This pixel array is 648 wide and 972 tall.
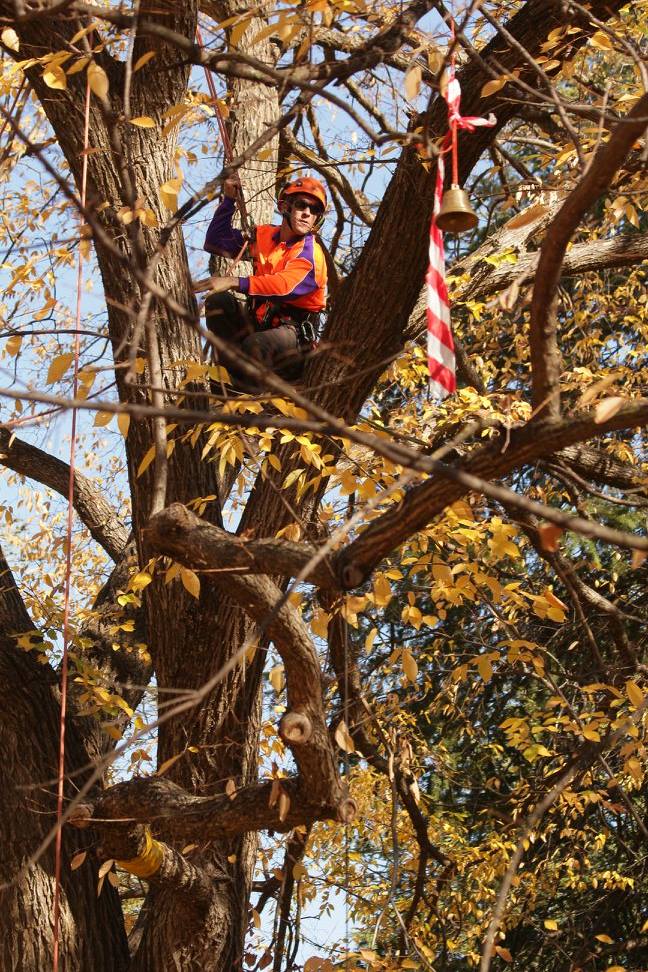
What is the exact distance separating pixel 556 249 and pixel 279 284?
5.94 ft

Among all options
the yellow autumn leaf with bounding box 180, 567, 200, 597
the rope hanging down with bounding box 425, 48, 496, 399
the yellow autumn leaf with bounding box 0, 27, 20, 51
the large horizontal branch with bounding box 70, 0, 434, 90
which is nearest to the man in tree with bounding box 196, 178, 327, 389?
the large horizontal branch with bounding box 70, 0, 434, 90

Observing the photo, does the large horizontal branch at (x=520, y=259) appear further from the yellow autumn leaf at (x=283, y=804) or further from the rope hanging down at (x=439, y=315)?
the yellow autumn leaf at (x=283, y=804)

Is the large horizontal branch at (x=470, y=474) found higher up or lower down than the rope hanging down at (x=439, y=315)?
lower down

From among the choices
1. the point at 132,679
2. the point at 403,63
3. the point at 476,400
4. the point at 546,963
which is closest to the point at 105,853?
the point at 132,679

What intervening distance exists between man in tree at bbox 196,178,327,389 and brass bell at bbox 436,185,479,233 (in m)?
1.17

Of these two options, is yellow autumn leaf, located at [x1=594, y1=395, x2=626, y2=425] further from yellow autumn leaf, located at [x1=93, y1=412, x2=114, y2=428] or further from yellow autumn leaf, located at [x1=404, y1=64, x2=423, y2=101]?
yellow autumn leaf, located at [x1=93, y1=412, x2=114, y2=428]

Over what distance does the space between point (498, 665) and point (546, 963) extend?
1999 mm

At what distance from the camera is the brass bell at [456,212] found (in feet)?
9.58

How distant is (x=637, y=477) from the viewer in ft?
13.5

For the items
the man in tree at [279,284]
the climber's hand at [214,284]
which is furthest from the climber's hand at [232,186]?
the climber's hand at [214,284]

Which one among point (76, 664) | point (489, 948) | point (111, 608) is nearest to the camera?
point (489, 948)

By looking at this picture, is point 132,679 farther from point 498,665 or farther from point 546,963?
point 546,963

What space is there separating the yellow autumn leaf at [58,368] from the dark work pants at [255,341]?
0.79m

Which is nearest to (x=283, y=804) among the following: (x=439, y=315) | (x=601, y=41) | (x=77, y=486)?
(x=439, y=315)
